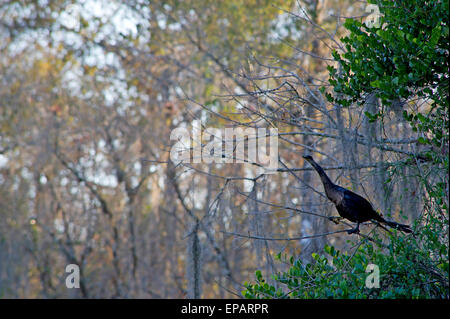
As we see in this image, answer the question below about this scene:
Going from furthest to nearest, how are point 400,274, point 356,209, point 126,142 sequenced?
point 126,142
point 356,209
point 400,274

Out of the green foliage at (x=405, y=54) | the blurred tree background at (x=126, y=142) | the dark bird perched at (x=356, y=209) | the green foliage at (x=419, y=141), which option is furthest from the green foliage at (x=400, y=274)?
the blurred tree background at (x=126, y=142)

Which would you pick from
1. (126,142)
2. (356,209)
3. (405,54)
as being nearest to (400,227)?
(356,209)

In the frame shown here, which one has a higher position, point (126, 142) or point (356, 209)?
point (126, 142)

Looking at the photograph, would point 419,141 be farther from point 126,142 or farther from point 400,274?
point 126,142

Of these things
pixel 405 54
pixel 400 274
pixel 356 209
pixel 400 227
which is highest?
pixel 405 54

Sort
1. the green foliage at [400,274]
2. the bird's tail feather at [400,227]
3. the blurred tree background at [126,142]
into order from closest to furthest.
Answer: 1. the green foliage at [400,274]
2. the bird's tail feather at [400,227]
3. the blurred tree background at [126,142]

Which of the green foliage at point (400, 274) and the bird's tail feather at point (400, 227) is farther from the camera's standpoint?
the bird's tail feather at point (400, 227)

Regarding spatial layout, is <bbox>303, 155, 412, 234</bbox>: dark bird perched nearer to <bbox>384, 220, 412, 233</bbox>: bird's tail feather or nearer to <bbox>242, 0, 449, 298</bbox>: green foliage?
<bbox>384, 220, 412, 233</bbox>: bird's tail feather

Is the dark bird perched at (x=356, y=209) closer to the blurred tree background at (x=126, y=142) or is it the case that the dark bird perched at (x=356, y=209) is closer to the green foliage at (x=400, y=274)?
the green foliage at (x=400, y=274)

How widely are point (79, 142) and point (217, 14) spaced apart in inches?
156

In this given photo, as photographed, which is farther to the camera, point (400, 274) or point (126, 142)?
point (126, 142)

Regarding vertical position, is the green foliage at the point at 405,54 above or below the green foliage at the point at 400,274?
above

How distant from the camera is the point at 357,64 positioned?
4293mm

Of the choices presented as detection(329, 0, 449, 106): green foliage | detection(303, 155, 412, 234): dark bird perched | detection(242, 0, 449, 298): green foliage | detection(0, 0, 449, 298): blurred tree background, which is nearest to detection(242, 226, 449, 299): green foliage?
detection(242, 0, 449, 298): green foliage
